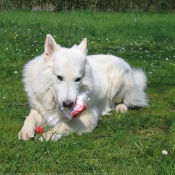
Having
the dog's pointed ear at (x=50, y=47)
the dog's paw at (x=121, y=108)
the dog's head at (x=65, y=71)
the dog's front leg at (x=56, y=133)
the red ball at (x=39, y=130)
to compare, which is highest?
the dog's pointed ear at (x=50, y=47)

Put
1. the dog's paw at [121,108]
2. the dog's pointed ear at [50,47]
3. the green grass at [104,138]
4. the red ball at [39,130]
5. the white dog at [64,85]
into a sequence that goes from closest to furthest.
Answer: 1. the green grass at [104,138]
2. the white dog at [64,85]
3. the red ball at [39,130]
4. the dog's pointed ear at [50,47]
5. the dog's paw at [121,108]

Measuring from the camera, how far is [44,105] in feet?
12.9

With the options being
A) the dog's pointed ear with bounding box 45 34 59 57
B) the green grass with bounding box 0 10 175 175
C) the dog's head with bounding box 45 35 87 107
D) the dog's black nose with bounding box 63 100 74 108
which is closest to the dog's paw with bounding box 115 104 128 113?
the green grass with bounding box 0 10 175 175

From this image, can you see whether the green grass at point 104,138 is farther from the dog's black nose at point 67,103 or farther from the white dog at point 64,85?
the dog's black nose at point 67,103

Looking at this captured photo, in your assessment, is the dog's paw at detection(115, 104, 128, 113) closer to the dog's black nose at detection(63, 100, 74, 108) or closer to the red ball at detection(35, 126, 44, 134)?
the red ball at detection(35, 126, 44, 134)

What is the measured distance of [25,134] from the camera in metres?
3.43

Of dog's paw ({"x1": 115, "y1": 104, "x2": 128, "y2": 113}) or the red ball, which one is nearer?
the red ball

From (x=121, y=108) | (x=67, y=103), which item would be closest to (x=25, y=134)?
(x=67, y=103)

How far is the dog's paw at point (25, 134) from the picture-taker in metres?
3.41

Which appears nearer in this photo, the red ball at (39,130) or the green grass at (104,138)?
the green grass at (104,138)

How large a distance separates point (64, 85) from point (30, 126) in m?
0.54

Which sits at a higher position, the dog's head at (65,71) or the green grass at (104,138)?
the dog's head at (65,71)

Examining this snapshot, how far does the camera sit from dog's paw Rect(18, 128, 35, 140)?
3.41 metres

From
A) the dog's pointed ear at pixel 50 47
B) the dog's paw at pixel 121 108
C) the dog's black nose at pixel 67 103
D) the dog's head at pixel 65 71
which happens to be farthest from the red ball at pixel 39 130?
the dog's paw at pixel 121 108
